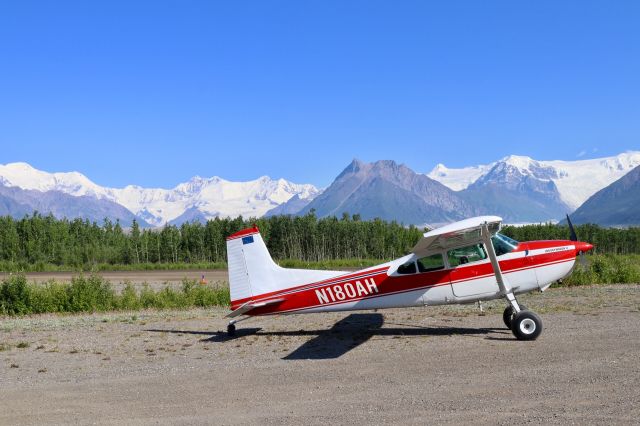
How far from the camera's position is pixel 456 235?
12609mm

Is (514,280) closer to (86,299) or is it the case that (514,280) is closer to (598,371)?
(598,371)

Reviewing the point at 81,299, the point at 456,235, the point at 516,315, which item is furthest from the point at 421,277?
the point at 81,299

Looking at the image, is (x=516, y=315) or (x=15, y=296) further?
(x=15, y=296)

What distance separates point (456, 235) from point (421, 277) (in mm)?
1535

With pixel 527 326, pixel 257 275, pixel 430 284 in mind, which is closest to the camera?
pixel 527 326

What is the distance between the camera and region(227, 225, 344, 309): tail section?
14125 millimetres

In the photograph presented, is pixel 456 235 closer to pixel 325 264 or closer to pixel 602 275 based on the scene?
pixel 602 275

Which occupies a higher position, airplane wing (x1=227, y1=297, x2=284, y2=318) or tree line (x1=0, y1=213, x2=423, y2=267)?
tree line (x1=0, y1=213, x2=423, y2=267)

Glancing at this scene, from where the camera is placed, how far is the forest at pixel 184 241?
79.2 m

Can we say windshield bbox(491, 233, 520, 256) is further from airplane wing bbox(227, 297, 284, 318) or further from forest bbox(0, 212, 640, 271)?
forest bbox(0, 212, 640, 271)

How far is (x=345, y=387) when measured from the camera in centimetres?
920

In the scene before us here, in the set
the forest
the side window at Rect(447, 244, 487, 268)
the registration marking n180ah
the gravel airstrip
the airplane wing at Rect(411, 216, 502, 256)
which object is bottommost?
the gravel airstrip

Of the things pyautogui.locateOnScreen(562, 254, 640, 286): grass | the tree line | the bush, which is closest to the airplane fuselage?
pyautogui.locateOnScreen(562, 254, 640, 286): grass

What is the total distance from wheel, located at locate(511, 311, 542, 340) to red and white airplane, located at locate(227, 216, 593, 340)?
219 mm
